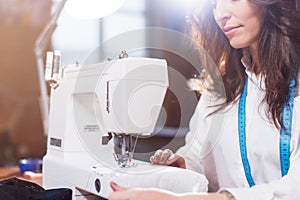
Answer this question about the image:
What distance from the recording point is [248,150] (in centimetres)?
82

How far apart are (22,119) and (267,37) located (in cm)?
202

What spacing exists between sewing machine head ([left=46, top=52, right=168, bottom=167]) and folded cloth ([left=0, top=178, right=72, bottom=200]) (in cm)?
12

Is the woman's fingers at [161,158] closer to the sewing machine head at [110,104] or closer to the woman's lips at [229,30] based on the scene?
the sewing machine head at [110,104]

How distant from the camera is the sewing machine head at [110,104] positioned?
758 millimetres

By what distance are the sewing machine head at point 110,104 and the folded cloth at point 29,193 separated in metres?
0.12

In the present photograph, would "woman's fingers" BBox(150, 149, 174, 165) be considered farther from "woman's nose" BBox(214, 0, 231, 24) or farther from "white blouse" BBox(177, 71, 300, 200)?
"woman's nose" BBox(214, 0, 231, 24)

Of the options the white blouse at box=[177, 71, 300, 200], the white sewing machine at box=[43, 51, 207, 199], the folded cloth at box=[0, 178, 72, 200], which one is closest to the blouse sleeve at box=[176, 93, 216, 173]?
the white blouse at box=[177, 71, 300, 200]

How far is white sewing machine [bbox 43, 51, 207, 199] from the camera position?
721mm

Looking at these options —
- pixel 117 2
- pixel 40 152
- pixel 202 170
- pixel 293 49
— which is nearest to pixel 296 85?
pixel 293 49

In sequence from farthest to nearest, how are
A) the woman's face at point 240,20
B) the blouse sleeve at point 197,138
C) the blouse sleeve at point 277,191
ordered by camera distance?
1. the blouse sleeve at point 197,138
2. the woman's face at point 240,20
3. the blouse sleeve at point 277,191

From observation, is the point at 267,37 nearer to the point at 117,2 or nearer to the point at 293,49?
the point at 293,49

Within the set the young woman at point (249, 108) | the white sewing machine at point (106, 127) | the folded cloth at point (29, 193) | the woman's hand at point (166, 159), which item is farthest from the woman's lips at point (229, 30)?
the folded cloth at point (29, 193)

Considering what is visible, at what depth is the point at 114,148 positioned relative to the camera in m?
Answer: 0.86

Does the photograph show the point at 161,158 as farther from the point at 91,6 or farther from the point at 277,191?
the point at 91,6
